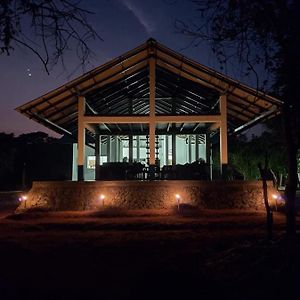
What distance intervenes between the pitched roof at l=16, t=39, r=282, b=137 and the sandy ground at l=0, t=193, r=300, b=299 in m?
6.78

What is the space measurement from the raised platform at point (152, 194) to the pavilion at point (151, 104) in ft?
6.63

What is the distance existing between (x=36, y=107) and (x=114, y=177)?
16.7ft

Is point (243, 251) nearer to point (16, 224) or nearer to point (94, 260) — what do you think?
point (94, 260)

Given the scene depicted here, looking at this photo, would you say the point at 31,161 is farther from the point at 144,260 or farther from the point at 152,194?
the point at 144,260

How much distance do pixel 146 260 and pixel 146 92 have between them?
48.7ft

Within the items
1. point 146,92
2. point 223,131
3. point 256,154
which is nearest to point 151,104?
point 223,131

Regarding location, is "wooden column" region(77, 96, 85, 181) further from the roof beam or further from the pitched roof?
the pitched roof

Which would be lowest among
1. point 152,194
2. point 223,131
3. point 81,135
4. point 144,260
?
point 144,260

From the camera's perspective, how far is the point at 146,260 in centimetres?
745

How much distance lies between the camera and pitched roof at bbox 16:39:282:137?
55.4ft

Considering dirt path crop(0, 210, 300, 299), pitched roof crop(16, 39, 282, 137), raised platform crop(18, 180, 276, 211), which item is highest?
pitched roof crop(16, 39, 282, 137)

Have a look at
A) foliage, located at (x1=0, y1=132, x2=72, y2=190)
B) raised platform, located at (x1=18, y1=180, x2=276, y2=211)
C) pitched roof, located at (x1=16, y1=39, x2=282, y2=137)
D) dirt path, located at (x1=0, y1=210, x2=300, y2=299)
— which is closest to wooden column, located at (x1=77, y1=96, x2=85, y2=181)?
pitched roof, located at (x1=16, y1=39, x2=282, y2=137)

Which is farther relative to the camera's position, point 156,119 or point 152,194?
point 156,119

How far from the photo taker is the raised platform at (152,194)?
50.8ft
